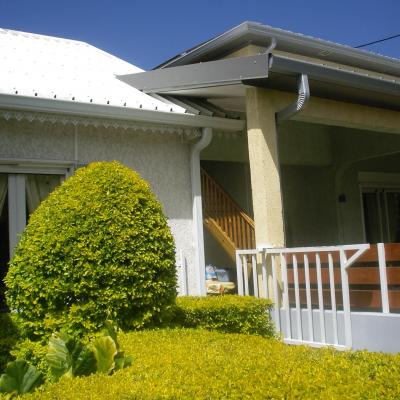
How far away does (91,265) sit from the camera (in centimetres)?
541

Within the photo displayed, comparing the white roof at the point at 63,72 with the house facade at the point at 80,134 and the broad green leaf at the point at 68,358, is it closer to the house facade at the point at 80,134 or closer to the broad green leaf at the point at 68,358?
the house facade at the point at 80,134

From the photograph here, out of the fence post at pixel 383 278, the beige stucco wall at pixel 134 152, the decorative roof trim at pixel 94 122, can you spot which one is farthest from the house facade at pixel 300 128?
the fence post at pixel 383 278

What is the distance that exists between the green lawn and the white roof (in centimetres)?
457

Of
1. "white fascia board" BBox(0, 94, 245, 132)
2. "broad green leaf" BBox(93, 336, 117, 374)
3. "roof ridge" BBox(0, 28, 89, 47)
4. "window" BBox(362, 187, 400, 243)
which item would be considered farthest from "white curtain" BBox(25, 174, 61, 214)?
"window" BBox(362, 187, 400, 243)

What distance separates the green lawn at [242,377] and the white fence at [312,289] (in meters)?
2.32

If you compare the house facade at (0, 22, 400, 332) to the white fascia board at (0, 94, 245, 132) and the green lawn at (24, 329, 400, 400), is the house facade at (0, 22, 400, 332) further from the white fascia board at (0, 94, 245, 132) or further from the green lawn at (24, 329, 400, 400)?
the green lawn at (24, 329, 400, 400)

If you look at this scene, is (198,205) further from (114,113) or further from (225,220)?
(114,113)

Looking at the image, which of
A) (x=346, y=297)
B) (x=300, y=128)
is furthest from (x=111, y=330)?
(x=300, y=128)

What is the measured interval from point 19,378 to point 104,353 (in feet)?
2.17

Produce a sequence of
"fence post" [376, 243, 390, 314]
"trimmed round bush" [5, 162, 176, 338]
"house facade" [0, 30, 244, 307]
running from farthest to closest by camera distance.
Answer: "house facade" [0, 30, 244, 307] → "fence post" [376, 243, 390, 314] → "trimmed round bush" [5, 162, 176, 338]

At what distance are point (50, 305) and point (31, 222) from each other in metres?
0.96

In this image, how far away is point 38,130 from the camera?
7.83 meters

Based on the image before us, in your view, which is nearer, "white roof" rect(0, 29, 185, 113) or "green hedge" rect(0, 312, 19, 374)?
"green hedge" rect(0, 312, 19, 374)

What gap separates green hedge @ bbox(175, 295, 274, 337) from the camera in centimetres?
649
